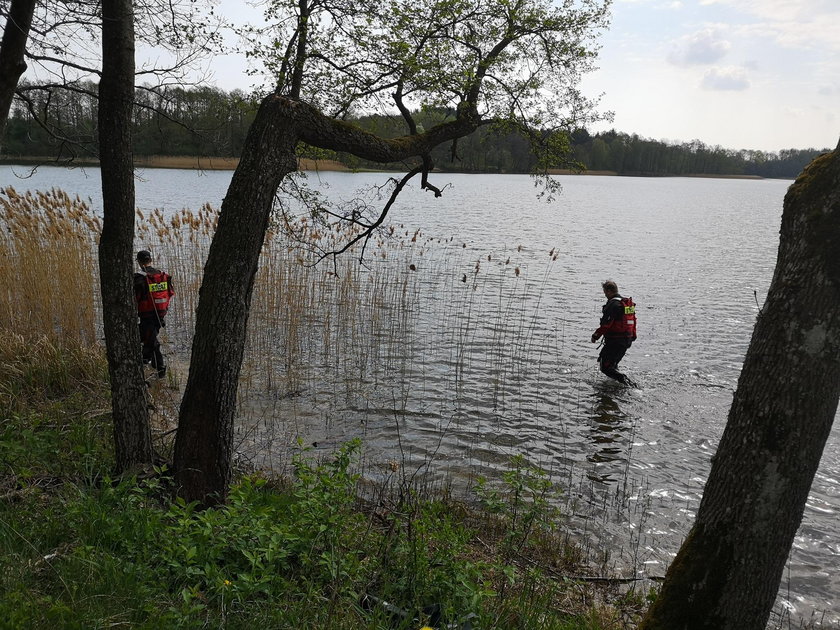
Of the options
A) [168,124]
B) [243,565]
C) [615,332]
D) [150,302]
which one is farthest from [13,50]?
[615,332]

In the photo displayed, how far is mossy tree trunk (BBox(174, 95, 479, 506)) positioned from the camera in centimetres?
452

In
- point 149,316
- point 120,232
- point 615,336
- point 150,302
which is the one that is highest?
point 120,232

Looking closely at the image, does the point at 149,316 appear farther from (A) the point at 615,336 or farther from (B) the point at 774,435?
(B) the point at 774,435

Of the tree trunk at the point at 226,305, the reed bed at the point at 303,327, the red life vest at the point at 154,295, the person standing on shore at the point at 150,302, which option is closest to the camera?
the tree trunk at the point at 226,305

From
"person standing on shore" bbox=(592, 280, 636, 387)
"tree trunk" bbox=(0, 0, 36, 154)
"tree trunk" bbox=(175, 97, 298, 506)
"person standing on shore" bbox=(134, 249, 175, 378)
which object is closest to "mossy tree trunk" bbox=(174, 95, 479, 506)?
"tree trunk" bbox=(175, 97, 298, 506)

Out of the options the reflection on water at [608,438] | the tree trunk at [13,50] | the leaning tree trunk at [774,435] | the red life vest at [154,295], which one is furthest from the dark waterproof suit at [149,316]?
the leaning tree trunk at [774,435]

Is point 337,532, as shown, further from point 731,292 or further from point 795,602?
point 731,292

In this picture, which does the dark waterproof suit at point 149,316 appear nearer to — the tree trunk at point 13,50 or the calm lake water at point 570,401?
the calm lake water at point 570,401

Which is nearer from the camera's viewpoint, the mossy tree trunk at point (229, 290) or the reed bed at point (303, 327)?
the mossy tree trunk at point (229, 290)

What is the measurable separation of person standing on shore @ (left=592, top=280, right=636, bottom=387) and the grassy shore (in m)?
6.14

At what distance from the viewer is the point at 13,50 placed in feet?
15.3

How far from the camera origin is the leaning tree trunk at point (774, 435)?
2.81 meters

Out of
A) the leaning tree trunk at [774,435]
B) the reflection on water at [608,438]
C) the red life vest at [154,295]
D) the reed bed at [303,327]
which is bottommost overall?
the reflection on water at [608,438]

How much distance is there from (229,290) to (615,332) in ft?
26.2
